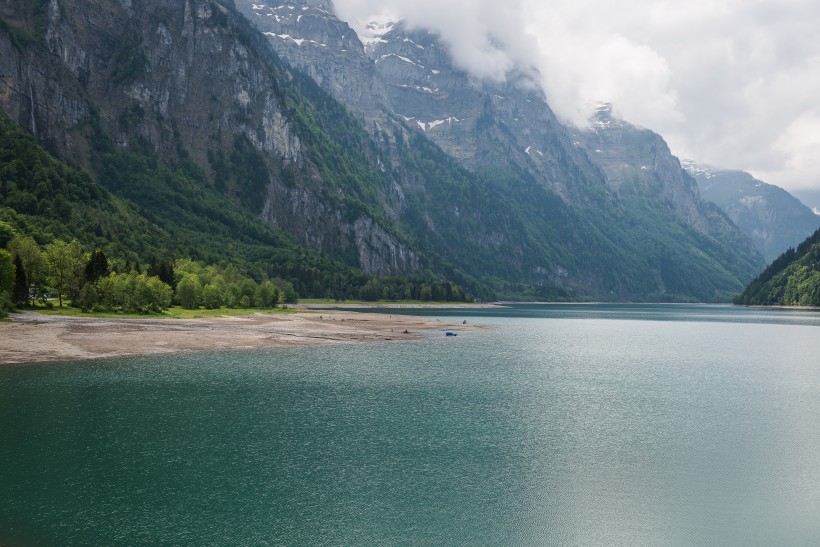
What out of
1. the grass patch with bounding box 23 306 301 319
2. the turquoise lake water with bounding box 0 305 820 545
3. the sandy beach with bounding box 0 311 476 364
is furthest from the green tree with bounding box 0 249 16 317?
the turquoise lake water with bounding box 0 305 820 545

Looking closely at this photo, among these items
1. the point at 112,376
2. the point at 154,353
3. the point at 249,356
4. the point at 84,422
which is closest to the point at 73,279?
the point at 154,353

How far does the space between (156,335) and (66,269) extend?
120 feet

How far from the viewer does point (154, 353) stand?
8838 centimetres

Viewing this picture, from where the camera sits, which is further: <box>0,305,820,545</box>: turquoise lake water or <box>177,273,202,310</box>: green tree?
<box>177,273,202,310</box>: green tree

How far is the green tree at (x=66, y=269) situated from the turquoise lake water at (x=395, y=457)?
56.4 meters

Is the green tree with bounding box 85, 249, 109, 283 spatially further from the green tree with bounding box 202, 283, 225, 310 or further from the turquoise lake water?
the turquoise lake water

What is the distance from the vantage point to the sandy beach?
82.6 meters

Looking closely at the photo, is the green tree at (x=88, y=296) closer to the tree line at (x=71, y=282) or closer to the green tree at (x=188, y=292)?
the tree line at (x=71, y=282)

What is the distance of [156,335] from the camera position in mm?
104625

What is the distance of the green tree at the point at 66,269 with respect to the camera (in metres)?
123

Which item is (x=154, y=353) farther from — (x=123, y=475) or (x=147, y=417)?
(x=123, y=475)

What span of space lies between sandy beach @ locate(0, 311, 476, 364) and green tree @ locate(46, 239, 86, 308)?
1465 centimetres

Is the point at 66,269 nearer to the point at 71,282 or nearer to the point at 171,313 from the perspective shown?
the point at 71,282

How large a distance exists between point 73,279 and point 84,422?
92.4 meters
